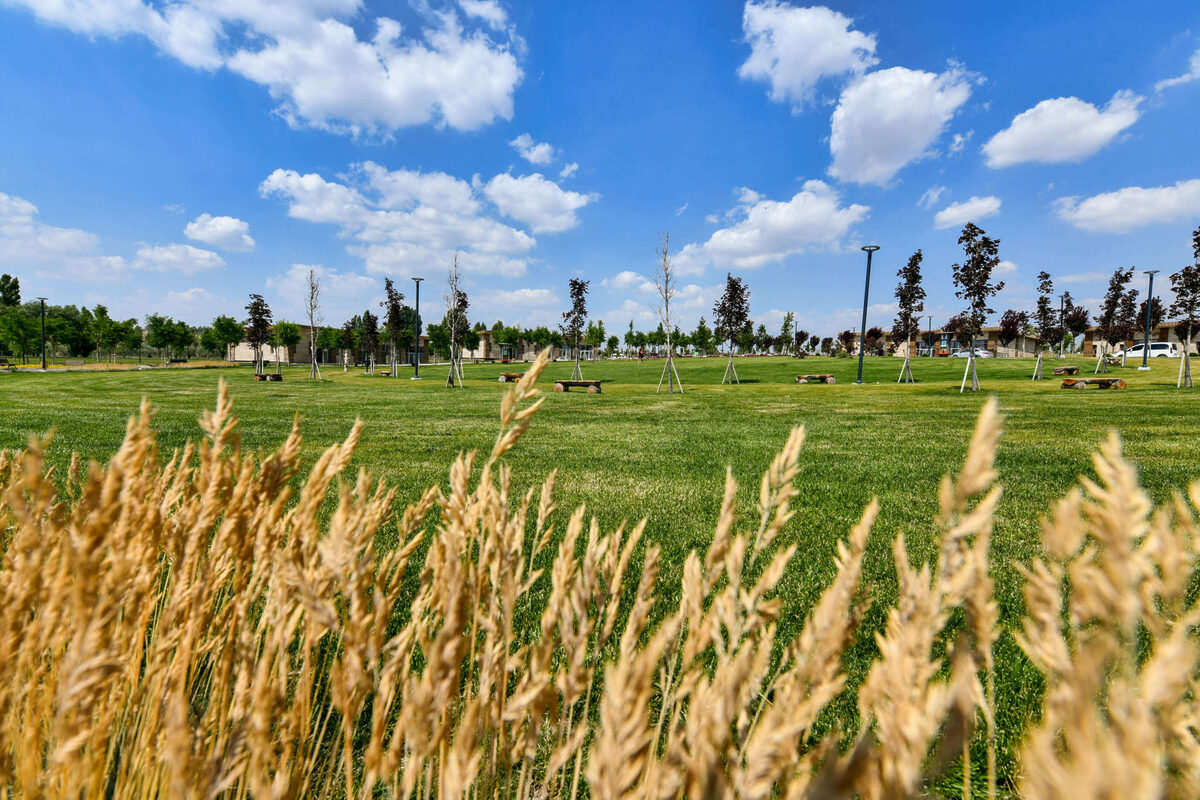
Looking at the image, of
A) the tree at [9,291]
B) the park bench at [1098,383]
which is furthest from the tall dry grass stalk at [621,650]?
the tree at [9,291]

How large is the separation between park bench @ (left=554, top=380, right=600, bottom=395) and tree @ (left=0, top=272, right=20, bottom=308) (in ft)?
332

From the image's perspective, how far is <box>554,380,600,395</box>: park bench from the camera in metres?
25.2

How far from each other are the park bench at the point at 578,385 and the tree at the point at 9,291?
101m

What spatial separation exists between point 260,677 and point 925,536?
17.2 ft

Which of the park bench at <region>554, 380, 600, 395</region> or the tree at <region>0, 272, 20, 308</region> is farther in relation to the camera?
the tree at <region>0, 272, 20, 308</region>

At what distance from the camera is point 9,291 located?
81.2 metres

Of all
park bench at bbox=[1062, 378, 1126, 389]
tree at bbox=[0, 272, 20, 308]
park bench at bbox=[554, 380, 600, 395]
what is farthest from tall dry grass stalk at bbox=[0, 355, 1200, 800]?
tree at bbox=[0, 272, 20, 308]

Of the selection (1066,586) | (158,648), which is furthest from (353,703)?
(1066,586)

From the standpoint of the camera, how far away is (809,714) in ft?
2.10

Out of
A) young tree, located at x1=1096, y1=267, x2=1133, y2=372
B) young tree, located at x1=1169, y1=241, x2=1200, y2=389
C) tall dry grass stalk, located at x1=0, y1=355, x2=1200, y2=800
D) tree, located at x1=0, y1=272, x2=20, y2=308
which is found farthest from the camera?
tree, located at x1=0, y1=272, x2=20, y2=308

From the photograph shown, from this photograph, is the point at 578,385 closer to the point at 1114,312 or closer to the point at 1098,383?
the point at 1098,383

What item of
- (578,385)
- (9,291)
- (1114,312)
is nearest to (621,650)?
(578,385)

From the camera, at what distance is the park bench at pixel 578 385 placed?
25.2 meters

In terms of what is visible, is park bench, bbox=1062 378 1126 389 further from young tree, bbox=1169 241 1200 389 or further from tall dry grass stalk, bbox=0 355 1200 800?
tall dry grass stalk, bbox=0 355 1200 800
